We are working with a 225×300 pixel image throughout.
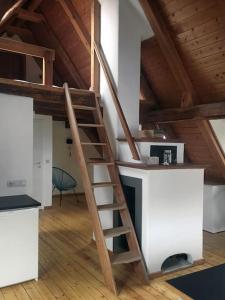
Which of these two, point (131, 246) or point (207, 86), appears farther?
point (207, 86)

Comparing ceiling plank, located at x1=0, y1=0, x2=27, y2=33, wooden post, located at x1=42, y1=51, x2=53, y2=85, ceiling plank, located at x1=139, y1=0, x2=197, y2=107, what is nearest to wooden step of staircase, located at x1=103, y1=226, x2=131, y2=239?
ceiling plank, located at x1=139, y1=0, x2=197, y2=107

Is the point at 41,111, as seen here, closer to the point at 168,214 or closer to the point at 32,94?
the point at 32,94

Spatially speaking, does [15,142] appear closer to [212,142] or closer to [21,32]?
[212,142]

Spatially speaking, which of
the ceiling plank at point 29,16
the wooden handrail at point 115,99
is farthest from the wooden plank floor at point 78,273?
the ceiling plank at point 29,16

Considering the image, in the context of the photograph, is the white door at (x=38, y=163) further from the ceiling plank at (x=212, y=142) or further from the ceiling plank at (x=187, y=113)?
the ceiling plank at (x=212, y=142)

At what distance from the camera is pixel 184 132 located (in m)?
5.39

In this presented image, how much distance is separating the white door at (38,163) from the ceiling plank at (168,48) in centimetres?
317

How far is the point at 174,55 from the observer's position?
4141 millimetres

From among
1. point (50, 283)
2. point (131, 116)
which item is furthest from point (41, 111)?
point (50, 283)

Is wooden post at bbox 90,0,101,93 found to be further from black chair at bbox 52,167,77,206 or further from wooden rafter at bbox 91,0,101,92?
black chair at bbox 52,167,77,206

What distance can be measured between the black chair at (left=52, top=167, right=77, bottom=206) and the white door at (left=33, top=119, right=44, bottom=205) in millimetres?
635

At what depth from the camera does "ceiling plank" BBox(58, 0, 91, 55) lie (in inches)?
196

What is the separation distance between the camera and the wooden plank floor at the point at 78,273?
283cm

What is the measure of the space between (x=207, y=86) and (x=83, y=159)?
2206 millimetres
